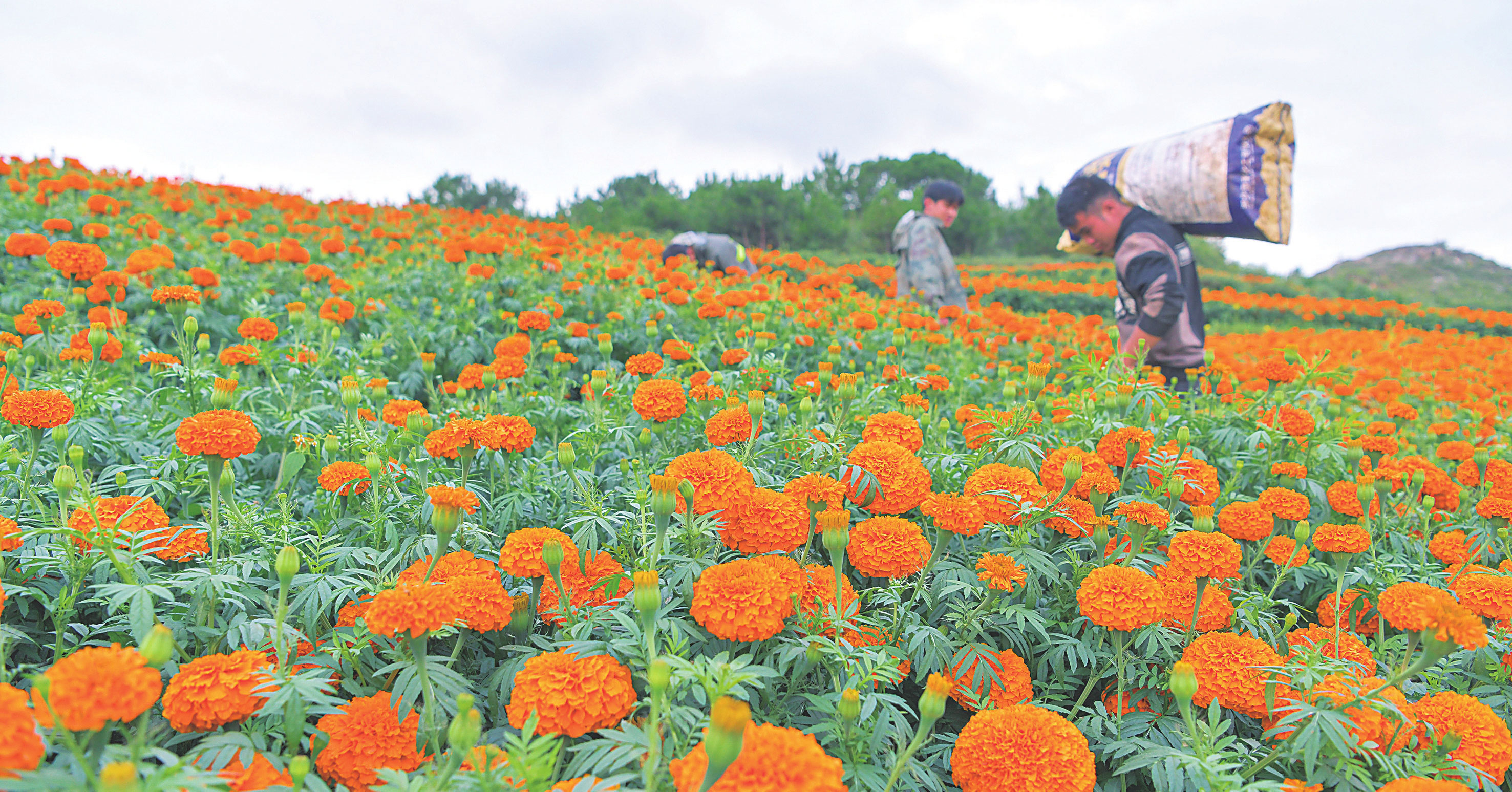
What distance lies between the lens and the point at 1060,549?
1.79 m

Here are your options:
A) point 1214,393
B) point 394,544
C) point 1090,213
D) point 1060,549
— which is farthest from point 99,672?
point 1090,213

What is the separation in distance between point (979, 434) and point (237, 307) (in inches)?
160

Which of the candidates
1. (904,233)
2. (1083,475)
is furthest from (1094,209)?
(1083,475)

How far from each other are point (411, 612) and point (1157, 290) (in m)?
3.92

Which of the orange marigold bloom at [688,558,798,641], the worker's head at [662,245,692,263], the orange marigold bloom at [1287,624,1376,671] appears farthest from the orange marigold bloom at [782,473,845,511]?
the worker's head at [662,245,692,263]

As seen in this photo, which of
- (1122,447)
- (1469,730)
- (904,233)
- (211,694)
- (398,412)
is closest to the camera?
(211,694)

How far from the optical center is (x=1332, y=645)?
160cm

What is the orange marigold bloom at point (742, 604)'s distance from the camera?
3.89 ft

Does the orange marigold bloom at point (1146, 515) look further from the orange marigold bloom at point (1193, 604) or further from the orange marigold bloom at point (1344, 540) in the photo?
the orange marigold bloom at point (1344, 540)

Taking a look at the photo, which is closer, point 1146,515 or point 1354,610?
point 1146,515

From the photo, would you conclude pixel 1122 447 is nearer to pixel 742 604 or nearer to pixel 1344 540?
pixel 1344 540

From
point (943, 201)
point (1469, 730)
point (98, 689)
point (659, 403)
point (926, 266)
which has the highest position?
point (943, 201)

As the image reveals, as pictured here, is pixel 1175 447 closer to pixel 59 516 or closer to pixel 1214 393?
pixel 1214 393

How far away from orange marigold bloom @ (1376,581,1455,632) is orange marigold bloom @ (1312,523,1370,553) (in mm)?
163
